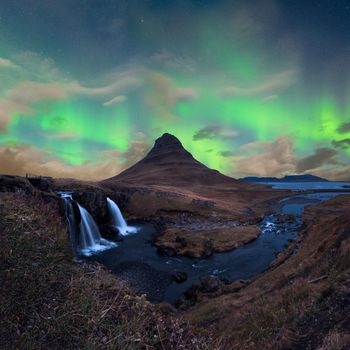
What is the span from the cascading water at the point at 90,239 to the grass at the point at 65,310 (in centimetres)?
3281

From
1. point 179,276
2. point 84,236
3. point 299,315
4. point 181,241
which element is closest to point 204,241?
point 181,241

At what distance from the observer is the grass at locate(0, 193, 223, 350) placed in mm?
5066

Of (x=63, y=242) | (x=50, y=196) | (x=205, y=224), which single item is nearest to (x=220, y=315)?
(x=63, y=242)

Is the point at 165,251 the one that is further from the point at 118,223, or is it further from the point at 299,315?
the point at 299,315

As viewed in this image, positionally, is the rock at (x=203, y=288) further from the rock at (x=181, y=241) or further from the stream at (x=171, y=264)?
the rock at (x=181, y=241)

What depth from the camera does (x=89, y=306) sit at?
19.8ft

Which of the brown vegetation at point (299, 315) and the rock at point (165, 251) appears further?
the rock at point (165, 251)

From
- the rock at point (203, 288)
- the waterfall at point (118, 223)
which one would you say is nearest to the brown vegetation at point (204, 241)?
the waterfall at point (118, 223)

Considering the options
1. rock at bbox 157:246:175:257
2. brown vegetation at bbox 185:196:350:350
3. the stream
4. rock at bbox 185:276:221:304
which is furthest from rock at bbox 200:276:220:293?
rock at bbox 157:246:175:257

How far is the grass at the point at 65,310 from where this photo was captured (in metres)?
5.07

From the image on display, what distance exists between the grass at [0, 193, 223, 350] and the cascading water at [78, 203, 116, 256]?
3281cm

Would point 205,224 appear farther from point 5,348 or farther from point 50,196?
point 5,348

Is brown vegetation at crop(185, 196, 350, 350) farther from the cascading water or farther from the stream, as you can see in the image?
the cascading water

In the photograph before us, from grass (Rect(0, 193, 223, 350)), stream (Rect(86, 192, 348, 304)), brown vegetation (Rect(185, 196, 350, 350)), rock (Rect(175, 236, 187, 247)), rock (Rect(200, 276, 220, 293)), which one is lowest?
stream (Rect(86, 192, 348, 304))
